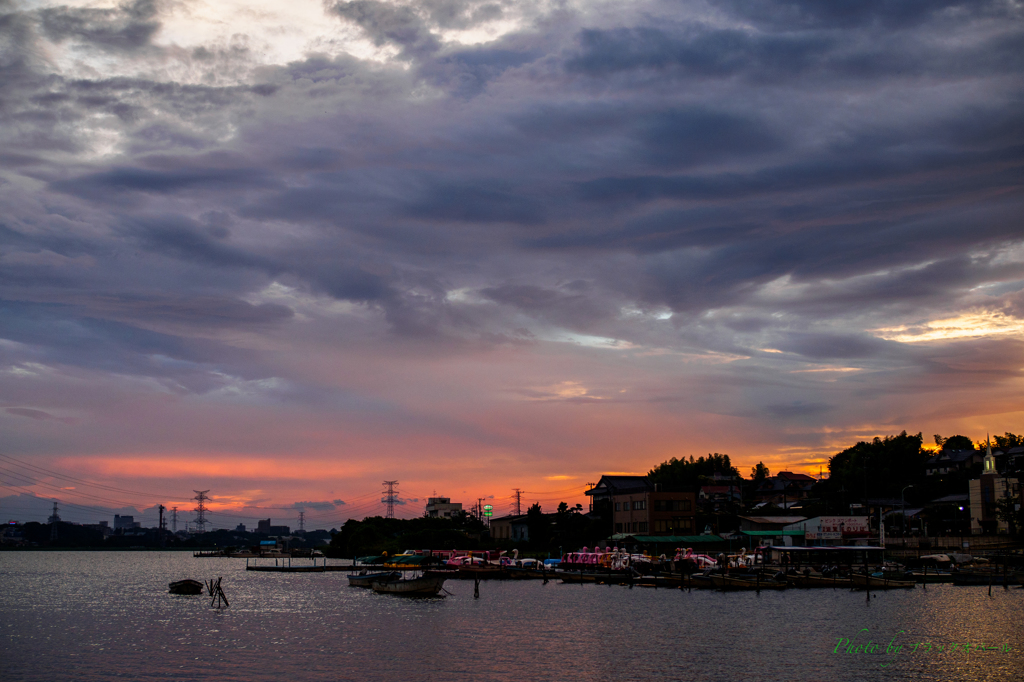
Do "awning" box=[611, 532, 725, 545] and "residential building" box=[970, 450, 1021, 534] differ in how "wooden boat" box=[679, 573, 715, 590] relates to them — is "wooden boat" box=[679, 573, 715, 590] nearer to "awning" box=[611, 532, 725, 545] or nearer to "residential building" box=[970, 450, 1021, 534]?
"awning" box=[611, 532, 725, 545]

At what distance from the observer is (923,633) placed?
6712 centimetres

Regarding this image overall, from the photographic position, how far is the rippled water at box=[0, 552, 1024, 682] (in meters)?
53.5

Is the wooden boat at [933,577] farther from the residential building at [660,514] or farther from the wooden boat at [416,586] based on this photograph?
the wooden boat at [416,586]

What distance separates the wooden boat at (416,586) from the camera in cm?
10131

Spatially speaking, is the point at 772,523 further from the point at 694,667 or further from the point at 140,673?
the point at 140,673

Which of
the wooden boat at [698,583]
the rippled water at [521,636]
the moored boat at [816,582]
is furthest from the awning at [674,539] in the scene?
the rippled water at [521,636]

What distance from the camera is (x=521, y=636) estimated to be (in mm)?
68062

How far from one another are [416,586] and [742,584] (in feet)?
131

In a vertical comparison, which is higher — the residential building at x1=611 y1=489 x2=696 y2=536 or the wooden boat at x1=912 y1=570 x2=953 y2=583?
the residential building at x1=611 y1=489 x2=696 y2=536

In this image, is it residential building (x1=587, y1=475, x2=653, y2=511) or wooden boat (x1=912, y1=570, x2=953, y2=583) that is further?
residential building (x1=587, y1=475, x2=653, y2=511)

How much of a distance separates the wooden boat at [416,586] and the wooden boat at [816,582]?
44684 mm

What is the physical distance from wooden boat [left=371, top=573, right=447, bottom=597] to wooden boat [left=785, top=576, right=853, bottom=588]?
44684 mm

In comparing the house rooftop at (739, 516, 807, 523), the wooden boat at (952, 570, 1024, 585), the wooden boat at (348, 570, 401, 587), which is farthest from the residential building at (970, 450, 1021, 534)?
the wooden boat at (348, 570, 401, 587)

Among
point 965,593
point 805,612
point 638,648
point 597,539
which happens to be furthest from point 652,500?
point 638,648
